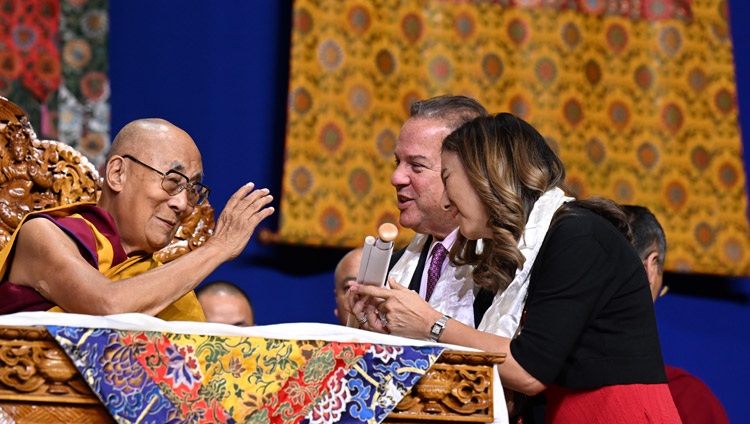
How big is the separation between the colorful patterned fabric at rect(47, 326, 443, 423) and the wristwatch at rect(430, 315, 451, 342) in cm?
28

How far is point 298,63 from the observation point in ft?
14.0

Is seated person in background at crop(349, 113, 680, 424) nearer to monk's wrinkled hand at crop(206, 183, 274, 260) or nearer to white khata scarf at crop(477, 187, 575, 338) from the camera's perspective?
white khata scarf at crop(477, 187, 575, 338)

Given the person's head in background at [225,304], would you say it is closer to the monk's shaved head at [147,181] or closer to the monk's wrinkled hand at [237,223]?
the monk's shaved head at [147,181]

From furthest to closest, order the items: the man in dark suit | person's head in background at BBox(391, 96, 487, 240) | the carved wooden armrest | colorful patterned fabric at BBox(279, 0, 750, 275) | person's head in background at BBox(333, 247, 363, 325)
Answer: colorful patterned fabric at BBox(279, 0, 750, 275)
person's head in background at BBox(333, 247, 363, 325)
person's head in background at BBox(391, 96, 487, 240)
the man in dark suit
the carved wooden armrest

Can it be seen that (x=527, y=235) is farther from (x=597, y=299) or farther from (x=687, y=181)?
(x=687, y=181)

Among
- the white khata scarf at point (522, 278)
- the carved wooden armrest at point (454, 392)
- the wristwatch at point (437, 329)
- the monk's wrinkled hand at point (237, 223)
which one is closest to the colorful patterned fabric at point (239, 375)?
the carved wooden armrest at point (454, 392)

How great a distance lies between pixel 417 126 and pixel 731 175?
2260 mm

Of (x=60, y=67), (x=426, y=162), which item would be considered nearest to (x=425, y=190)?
(x=426, y=162)

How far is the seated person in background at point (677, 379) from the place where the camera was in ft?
9.98

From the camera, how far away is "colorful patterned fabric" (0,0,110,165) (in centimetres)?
404

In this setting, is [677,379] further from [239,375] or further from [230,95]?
[230,95]

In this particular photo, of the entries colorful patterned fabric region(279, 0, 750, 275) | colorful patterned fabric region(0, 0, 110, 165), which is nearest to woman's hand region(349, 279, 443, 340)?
colorful patterned fabric region(279, 0, 750, 275)

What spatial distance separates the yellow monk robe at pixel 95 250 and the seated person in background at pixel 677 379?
133cm

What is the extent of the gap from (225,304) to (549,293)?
1.95m
